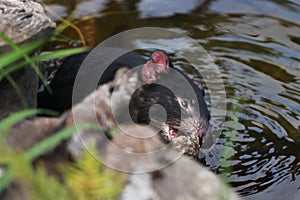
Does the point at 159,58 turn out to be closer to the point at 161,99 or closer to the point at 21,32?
the point at 161,99

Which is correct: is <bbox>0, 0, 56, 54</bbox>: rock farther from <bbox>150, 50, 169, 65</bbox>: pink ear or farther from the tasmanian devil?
<bbox>150, 50, 169, 65</bbox>: pink ear

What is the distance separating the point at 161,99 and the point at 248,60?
1556 mm

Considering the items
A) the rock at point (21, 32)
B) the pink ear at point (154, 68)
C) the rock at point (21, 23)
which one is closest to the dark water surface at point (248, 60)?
the pink ear at point (154, 68)

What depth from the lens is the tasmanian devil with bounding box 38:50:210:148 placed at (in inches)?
127

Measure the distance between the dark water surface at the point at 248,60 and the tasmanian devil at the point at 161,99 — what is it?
9.0 inches

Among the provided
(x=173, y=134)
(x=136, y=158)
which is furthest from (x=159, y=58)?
(x=136, y=158)

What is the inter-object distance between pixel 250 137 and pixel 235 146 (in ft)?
0.53

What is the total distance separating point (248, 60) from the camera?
4.71 metres

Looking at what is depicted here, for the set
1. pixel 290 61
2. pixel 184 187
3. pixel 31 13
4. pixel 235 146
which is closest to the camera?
pixel 184 187

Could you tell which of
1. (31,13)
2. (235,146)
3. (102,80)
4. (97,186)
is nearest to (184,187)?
(97,186)

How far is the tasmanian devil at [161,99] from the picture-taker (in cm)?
322

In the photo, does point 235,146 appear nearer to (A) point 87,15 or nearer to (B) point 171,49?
(B) point 171,49

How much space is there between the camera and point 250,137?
3.95 m

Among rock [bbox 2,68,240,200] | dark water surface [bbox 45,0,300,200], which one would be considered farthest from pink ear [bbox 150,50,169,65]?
rock [bbox 2,68,240,200]
